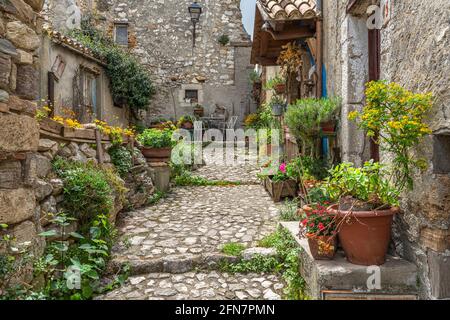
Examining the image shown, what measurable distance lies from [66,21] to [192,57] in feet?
17.1

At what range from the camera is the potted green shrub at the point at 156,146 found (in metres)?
6.51

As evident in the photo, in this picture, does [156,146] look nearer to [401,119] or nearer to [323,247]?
[323,247]

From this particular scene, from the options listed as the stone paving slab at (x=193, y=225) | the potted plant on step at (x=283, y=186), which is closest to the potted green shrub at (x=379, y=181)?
the stone paving slab at (x=193, y=225)

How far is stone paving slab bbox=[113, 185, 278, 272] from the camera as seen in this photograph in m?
3.65

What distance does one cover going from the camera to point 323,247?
241 centimetres

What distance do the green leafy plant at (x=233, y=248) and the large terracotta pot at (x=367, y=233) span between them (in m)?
1.39

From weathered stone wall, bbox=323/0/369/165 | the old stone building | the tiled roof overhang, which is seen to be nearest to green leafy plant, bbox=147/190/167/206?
weathered stone wall, bbox=323/0/369/165

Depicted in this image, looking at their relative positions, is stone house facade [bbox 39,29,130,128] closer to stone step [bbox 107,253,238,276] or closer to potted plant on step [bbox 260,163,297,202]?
potted plant on step [bbox 260,163,297,202]

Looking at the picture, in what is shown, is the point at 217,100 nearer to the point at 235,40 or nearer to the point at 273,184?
the point at 235,40

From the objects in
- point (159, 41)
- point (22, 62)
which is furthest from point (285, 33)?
point (159, 41)

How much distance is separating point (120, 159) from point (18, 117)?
3.08 metres

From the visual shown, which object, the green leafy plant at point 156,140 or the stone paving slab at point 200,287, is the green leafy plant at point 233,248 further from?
the green leafy plant at point 156,140

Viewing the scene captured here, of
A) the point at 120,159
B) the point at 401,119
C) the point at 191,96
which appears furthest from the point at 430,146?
the point at 191,96

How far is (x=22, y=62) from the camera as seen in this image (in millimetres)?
2359
